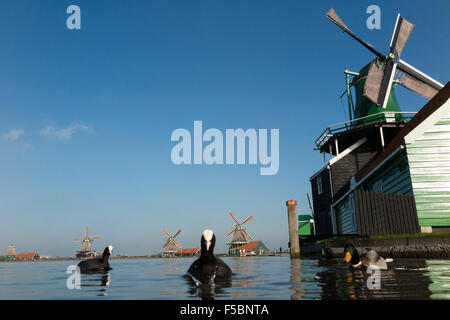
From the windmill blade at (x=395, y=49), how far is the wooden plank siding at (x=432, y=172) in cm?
1321

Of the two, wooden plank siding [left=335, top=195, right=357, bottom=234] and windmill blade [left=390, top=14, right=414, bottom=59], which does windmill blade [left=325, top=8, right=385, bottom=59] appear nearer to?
windmill blade [left=390, top=14, right=414, bottom=59]

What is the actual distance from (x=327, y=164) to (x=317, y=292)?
21.1 meters

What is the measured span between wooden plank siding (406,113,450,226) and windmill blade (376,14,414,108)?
13206 mm

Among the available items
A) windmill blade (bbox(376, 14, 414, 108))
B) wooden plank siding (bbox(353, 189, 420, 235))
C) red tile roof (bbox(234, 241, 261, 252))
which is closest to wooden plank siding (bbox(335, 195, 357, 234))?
wooden plank siding (bbox(353, 189, 420, 235))

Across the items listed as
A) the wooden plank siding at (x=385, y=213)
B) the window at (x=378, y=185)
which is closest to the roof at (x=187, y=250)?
the window at (x=378, y=185)

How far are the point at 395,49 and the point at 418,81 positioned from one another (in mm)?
3481

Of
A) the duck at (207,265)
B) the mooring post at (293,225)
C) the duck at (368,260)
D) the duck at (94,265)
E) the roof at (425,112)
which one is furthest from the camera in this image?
the mooring post at (293,225)

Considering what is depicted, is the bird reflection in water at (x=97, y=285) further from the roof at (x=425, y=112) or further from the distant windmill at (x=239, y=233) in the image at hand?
the distant windmill at (x=239, y=233)

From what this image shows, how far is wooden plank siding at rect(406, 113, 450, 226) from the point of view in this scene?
13078 millimetres

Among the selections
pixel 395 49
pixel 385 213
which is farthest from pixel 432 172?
pixel 395 49

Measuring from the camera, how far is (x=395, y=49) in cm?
2692

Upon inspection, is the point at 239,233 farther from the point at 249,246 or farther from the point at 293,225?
the point at 293,225

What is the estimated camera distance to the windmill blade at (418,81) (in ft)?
87.7
